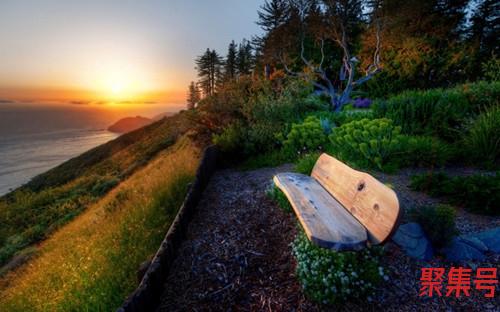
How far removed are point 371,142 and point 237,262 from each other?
9.90ft

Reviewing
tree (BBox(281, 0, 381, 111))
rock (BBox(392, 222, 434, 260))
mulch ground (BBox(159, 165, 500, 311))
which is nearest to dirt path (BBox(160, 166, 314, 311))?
mulch ground (BBox(159, 165, 500, 311))

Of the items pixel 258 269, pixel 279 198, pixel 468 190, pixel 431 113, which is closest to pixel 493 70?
pixel 431 113

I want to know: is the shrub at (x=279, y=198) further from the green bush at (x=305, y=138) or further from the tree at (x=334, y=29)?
the tree at (x=334, y=29)

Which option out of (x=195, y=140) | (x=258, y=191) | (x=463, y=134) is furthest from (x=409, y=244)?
(x=195, y=140)

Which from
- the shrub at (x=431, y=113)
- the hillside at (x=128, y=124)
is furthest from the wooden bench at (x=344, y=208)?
the hillside at (x=128, y=124)

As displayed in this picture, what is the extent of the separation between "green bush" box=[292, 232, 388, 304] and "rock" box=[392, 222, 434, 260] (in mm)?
437

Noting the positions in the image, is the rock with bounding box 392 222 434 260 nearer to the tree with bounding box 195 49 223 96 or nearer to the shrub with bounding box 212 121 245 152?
the shrub with bounding box 212 121 245 152

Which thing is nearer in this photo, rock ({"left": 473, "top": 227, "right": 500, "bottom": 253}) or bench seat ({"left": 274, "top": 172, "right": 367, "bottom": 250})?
bench seat ({"left": 274, "top": 172, "right": 367, "bottom": 250})

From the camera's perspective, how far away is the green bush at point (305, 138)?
5078mm

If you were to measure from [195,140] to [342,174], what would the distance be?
5396 mm

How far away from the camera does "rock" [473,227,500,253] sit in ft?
7.15

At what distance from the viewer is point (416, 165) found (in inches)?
165

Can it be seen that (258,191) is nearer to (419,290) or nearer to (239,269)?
(239,269)

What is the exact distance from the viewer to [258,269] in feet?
6.97
